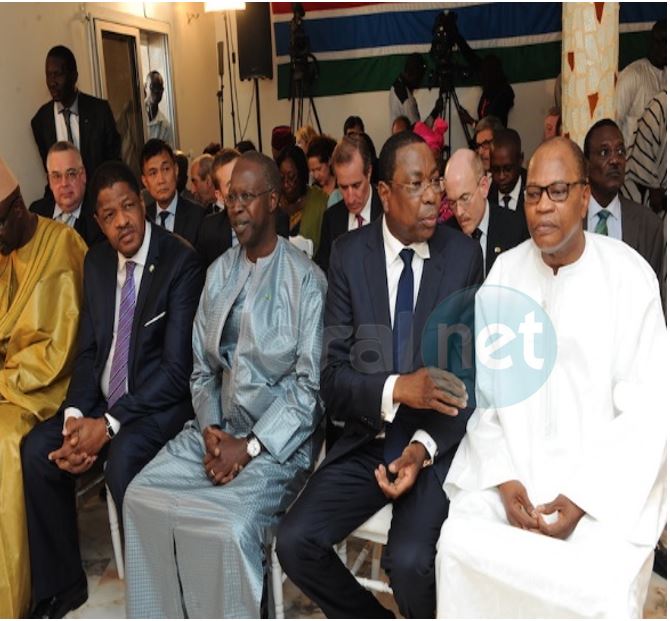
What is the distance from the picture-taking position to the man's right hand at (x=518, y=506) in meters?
1.98

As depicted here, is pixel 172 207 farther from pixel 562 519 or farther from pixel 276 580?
pixel 562 519

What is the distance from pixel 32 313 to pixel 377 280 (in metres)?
1.40

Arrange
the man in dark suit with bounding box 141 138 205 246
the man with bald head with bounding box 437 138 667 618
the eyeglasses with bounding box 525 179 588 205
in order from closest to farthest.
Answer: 1. the man with bald head with bounding box 437 138 667 618
2. the eyeglasses with bounding box 525 179 588 205
3. the man in dark suit with bounding box 141 138 205 246

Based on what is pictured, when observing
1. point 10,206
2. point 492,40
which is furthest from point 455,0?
point 10,206

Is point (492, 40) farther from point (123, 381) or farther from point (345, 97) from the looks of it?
point (123, 381)

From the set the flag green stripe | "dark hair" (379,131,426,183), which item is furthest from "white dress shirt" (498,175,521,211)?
the flag green stripe

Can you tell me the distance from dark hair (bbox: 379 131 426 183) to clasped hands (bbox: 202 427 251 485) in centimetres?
98

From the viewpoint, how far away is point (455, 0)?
344 inches

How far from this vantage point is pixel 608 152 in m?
3.32

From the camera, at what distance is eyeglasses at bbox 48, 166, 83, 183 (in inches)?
157

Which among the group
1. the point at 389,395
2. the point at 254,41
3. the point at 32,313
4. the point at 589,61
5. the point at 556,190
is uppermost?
the point at 254,41

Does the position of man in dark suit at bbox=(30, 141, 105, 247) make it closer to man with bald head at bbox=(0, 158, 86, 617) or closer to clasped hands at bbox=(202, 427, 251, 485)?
man with bald head at bbox=(0, 158, 86, 617)

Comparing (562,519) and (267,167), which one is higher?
(267,167)

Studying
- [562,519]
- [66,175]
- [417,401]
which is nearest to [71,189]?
[66,175]
